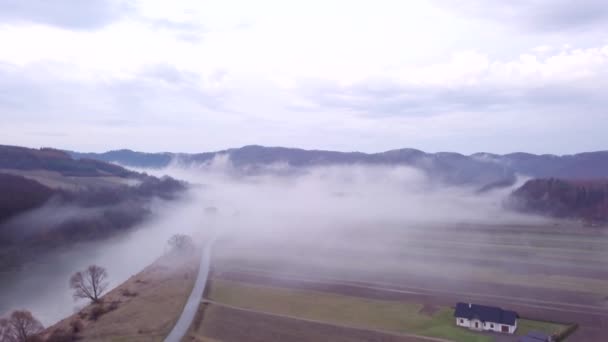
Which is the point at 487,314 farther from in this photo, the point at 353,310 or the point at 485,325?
the point at 353,310

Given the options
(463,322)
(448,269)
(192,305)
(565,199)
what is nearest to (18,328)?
(192,305)

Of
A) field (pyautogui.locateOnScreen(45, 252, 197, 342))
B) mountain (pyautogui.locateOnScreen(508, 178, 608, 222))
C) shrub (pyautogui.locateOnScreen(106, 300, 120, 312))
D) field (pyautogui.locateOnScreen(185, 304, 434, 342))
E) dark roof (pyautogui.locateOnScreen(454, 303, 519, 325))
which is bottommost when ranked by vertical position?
shrub (pyautogui.locateOnScreen(106, 300, 120, 312))

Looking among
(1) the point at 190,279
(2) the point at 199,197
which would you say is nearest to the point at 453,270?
(1) the point at 190,279

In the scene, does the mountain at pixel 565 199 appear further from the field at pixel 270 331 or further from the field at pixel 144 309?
the field at pixel 144 309

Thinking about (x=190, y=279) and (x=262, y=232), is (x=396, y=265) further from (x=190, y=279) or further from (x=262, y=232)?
(x=262, y=232)

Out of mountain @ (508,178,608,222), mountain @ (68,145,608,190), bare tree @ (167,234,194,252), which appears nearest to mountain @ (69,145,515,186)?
mountain @ (68,145,608,190)

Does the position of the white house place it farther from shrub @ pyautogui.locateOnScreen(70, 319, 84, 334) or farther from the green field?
shrub @ pyautogui.locateOnScreen(70, 319, 84, 334)
